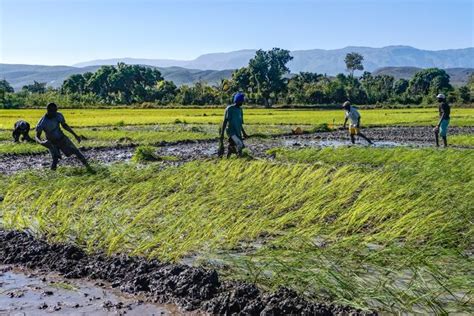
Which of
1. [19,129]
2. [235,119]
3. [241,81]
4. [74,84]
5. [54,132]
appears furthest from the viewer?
[74,84]

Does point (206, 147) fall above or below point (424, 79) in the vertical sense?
below

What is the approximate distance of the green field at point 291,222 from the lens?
155 inches

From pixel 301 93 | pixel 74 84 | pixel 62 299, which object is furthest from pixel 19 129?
pixel 74 84

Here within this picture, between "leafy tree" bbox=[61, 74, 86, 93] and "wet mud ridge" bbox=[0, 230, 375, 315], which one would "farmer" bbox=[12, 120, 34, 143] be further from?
"leafy tree" bbox=[61, 74, 86, 93]

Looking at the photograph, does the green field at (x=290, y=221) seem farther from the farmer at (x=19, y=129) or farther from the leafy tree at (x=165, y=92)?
the leafy tree at (x=165, y=92)

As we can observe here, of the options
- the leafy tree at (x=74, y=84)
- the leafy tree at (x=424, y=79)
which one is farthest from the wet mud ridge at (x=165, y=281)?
the leafy tree at (x=424, y=79)

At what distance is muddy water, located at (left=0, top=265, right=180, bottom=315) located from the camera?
3910 millimetres

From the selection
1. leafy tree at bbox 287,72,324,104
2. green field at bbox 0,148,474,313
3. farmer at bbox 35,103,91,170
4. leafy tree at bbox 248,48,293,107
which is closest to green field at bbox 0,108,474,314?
green field at bbox 0,148,474,313

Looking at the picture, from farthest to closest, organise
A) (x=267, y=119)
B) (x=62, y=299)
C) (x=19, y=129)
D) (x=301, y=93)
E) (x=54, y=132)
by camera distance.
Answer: (x=301, y=93) < (x=267, y=119) < (x=19, y=129) < (x=54, y=132) < (x=62, y=299)

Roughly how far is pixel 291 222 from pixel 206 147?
1006cm

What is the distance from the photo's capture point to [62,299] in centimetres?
415

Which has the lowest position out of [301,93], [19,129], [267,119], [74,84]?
[267,119]

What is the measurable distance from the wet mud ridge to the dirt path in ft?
19.9

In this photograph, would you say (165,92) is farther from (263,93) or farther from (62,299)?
(62,299)
